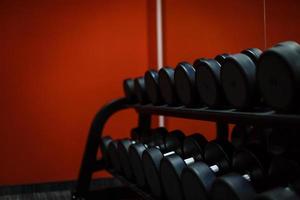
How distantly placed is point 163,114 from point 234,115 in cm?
75

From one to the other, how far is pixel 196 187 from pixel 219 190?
0.19 m

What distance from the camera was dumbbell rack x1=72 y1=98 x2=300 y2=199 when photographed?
4.21 ft

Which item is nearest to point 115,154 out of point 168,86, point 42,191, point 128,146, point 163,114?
point 128,146

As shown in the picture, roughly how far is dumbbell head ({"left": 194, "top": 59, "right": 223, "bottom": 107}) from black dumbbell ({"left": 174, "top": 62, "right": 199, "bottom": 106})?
72mm

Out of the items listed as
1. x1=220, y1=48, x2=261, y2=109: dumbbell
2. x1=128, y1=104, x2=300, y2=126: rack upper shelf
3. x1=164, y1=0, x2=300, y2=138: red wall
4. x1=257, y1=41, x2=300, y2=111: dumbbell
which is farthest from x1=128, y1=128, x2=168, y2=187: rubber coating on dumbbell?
x1=164, y1=0, x2=300, y2=138: red wall

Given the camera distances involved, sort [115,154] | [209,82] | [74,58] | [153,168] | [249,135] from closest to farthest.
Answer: [209,82]
[153,168]
[249,135]
[115,154]
[74,58]

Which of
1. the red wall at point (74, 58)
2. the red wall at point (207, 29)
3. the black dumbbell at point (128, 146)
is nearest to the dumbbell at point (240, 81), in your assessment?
the black dumbbell at point (128, 146)

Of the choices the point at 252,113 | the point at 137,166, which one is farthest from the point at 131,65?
the point at 252,113

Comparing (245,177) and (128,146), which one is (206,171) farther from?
(128,146)

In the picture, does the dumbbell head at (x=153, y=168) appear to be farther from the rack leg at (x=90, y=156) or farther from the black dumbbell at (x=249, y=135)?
the rack leg at (x=90, y=156)

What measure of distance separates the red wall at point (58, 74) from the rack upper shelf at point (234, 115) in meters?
1.77

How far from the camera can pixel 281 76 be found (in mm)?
1199

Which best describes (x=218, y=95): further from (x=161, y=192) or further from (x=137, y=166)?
(x=137, y=166)

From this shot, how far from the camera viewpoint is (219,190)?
137 centimetres
